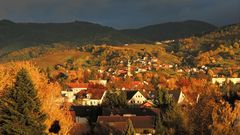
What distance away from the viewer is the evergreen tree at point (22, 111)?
3659 centimetres

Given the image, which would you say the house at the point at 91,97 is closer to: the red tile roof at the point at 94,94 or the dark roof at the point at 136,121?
the red tile roof at the point at 94,94

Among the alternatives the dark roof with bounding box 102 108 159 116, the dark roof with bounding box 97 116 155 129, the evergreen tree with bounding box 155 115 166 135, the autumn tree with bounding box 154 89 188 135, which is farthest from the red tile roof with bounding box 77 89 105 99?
the evergreen tree with bounding box 155 115 166 135

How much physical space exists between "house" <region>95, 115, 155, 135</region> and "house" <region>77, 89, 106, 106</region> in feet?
184

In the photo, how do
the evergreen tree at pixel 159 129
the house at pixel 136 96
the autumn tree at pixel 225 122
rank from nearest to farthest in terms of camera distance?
the autumn tree at pixel 225 122, the evergreen tree at pixel 159 129, the house at pixel 136 96

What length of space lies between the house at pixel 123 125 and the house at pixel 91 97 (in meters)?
56.2

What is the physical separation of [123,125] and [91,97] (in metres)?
68.0

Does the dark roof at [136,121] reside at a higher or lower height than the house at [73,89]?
higher

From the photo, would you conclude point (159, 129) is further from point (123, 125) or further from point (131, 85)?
point (131, 85)

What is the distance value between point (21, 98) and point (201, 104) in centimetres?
3398

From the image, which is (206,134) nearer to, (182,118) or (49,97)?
(182,118)

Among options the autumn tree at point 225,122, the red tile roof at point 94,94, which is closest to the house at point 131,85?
the red tile roof at point 94,94

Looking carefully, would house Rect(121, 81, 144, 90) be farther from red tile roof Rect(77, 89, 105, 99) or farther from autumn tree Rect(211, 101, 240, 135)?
autumn tree Rect(211, 101, 240, 135)

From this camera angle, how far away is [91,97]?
133 meters

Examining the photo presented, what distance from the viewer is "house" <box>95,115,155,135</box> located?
64.6 metres
